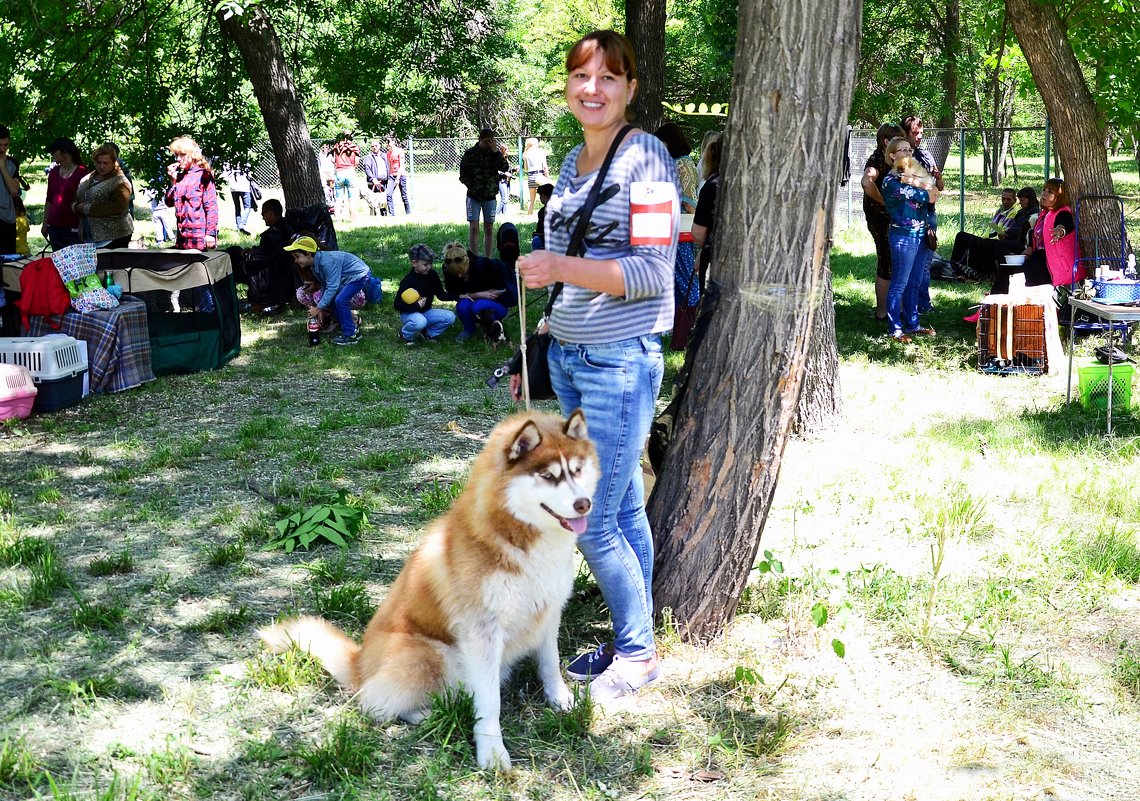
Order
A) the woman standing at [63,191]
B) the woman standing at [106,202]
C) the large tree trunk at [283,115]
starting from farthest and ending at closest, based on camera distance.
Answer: the large tree trunk at [283,115] < the woman standing at [63,191] < the woman standing at [106,202]

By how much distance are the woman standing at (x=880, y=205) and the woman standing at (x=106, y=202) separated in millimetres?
7739

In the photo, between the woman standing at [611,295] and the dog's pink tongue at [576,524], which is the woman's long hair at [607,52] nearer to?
the woman standing at [611,295]

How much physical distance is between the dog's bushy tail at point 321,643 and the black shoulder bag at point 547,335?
3.69ft

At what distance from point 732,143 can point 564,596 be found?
1.67 m

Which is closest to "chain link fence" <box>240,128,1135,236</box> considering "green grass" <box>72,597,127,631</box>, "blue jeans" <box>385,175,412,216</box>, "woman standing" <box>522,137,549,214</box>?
"woman standing" <box>522,137,549,214</box>

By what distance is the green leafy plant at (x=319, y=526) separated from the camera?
4926mm

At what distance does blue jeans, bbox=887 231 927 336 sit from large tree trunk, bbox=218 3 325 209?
6.79m

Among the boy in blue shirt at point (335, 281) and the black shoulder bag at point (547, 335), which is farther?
the boy in blue shirt at point (335, 281)

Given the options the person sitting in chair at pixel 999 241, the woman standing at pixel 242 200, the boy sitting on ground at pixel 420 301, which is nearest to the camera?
the boy sitting on ground at pixel 420 301

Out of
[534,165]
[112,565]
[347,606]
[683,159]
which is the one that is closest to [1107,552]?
[347,606]

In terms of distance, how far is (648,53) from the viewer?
10438 millimetres

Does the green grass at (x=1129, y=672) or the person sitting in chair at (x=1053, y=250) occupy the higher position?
the person sitting in chair at (x=1053, y=250)

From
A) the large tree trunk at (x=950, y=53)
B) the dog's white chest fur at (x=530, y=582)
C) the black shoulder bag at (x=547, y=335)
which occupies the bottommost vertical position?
the dog's white chest fur at (x=530, y=582)

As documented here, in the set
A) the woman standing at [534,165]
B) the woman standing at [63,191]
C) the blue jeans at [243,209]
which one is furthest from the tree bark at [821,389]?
the woman standing at [534,165]
